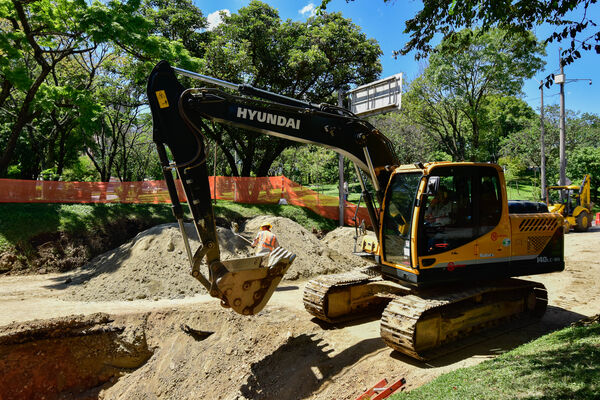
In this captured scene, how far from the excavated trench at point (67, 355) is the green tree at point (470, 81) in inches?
783

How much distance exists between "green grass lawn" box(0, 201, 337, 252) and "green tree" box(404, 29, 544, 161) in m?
12.7

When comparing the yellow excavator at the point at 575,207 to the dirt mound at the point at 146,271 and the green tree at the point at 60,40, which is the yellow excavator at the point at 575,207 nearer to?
the dirt mound at the point at 146,271

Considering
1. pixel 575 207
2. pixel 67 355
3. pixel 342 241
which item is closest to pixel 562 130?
pixel 575 207

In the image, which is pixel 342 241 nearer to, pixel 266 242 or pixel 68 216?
pixel 266 242

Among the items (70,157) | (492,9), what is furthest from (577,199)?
(70,157)

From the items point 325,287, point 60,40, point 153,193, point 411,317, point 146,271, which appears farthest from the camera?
point 153,193

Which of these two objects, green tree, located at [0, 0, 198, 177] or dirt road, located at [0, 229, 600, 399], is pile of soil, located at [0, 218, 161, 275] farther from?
green tree, located at [0, 0, 198, 177]

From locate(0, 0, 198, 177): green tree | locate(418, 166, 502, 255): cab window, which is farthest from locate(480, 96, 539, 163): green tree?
locate(418, 166, 502, 255): cab window

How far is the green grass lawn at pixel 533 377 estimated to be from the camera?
12.6 ft

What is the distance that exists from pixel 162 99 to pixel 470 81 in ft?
72.5

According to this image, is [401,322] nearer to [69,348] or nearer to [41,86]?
[69,348]

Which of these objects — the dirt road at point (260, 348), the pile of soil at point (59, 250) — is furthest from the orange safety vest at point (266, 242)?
the pile of soil at point (59, 250)

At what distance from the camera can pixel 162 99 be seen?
5.07 metres

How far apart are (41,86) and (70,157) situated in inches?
452
